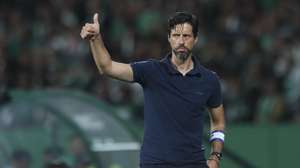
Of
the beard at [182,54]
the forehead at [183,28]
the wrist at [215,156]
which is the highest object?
the forehead at [183,28]

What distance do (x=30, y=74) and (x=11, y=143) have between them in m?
5.29

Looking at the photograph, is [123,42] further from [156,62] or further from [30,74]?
[156,62]

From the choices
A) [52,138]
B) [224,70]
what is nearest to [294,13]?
[224,70]

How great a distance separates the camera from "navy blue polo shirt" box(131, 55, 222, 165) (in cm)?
739

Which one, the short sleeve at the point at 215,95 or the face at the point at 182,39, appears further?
the short sleeve at the point at 215,95

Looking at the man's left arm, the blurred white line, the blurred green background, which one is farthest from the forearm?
the blurred green background

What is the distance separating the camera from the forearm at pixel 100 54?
23.3ft

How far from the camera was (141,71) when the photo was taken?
292 inches

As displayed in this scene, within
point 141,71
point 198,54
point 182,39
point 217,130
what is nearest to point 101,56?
point 141,71

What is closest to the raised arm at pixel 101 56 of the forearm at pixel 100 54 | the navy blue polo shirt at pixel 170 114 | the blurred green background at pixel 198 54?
the forearm at pixel 100 54

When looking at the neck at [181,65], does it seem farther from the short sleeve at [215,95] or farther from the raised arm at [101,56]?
the raised arm at [101,56]

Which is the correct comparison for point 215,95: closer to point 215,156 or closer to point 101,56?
point 215,156

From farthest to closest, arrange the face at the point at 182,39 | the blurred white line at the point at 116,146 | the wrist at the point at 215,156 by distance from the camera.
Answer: the blurred white line at the point at 116,146
the wrist at the point at 215,156
the face at the point at 182,39

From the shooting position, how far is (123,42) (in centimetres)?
1753
